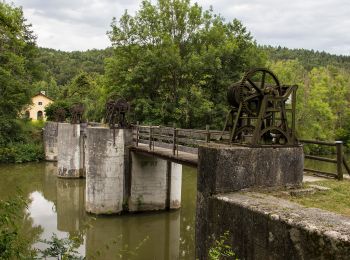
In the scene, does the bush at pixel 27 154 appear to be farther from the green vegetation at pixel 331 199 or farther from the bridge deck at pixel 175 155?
the green vegetation at pixel 331 199

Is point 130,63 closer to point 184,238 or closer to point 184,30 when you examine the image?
point 184,30

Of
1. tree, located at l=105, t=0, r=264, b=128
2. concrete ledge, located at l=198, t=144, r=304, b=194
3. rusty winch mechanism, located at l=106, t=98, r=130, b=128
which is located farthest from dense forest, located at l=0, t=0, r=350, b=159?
concrete ledge, located at l=198, t=144, r=304, b=194

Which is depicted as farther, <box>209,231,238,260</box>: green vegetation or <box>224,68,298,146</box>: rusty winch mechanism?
<box>224,68,298,146</box>: rusty winch mechanism

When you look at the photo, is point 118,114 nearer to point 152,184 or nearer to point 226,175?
point 152,184

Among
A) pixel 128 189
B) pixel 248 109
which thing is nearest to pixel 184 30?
pixel 128 189

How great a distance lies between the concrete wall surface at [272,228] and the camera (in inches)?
163

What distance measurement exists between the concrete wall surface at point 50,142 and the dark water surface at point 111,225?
884 centimetres

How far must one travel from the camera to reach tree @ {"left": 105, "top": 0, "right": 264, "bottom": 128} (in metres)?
25.0

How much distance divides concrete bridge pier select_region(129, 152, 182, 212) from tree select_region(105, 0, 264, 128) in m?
9.35

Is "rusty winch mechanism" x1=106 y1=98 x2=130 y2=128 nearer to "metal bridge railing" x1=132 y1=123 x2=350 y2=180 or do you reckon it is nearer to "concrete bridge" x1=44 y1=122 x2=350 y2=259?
"metal bridge railing" x1=132 y1=123 x2=350 y2=180

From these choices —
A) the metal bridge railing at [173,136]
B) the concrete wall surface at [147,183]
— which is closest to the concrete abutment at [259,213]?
the metal bridge railing at [173,136]

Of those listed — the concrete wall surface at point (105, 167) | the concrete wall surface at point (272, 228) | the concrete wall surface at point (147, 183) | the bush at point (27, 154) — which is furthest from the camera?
the bush at point (27, 154)

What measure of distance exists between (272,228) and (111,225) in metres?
10.1

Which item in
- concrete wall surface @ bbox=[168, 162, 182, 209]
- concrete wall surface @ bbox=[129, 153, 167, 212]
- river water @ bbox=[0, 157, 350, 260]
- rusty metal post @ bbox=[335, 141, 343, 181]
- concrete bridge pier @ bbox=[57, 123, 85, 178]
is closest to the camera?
rusty metal post @ bbox=[335, 141, 343, 181]
